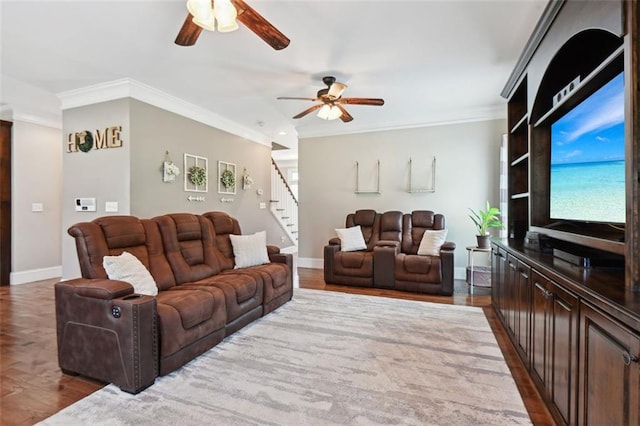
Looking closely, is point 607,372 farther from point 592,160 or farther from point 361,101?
point 361,101

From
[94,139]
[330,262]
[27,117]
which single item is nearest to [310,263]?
[330,262]

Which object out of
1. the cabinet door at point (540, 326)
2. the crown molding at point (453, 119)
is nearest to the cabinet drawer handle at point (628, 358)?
the cabinet door at point (540, 326)

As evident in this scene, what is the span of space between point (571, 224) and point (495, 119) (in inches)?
133

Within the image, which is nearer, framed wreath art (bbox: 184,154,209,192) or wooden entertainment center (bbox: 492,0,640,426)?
wooden entertainment center (bbox: 492,0,640,426)

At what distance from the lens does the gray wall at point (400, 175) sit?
526cm

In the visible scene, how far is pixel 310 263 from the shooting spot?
642cm

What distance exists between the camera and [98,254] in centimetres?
248

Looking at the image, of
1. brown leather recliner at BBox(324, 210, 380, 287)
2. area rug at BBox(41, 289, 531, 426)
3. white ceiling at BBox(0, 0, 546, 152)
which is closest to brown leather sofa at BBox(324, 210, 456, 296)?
brown leather recliner at BBox(324, 210, 380, 287)

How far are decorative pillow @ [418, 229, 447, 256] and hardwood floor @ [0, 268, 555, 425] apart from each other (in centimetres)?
71

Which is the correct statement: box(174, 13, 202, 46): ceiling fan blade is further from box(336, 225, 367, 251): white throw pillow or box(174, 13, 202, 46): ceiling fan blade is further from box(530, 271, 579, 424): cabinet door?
box(336, 225, 367, 251): white throw pillow

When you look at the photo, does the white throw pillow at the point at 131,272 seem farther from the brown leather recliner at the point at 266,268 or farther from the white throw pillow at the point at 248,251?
the white throw pillow at the point at 248,251

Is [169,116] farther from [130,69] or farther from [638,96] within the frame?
[638,96]

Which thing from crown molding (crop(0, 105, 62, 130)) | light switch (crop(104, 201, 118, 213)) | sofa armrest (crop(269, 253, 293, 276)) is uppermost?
crown molding (crop(0, 105, 62, 130))

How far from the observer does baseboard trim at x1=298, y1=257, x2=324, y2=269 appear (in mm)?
6339
